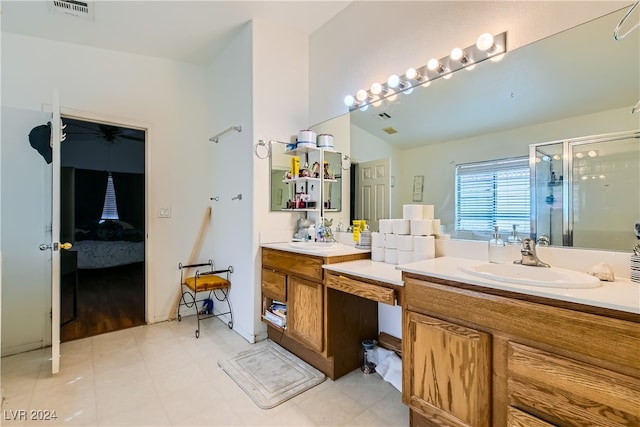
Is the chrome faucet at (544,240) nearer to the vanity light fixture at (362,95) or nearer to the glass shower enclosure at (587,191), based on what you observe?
the glass shower enclosure at (587,191)

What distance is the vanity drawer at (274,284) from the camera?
2.30 metres

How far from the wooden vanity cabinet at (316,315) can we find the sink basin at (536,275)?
2.96 feet

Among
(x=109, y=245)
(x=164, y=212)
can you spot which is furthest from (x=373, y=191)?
(x=109, y=245)

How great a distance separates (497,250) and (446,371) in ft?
2.30

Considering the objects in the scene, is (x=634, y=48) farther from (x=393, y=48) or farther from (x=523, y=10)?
(x=393, y=48)

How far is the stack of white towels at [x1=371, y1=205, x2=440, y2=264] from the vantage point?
1820 millimetres

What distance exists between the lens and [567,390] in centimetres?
98

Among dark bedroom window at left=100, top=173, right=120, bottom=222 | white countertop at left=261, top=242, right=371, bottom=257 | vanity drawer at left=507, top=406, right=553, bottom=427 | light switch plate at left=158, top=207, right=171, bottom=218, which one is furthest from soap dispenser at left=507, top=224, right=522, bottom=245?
dark bedroom window at left=100, top=173, right=120, bottom=222

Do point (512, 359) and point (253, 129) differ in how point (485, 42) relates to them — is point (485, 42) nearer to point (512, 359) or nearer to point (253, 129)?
point (512, 359)

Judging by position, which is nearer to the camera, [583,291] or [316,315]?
[583,291]

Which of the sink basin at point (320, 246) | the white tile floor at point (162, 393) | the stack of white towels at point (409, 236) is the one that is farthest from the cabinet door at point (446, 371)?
the sink basin at point (320, 246)

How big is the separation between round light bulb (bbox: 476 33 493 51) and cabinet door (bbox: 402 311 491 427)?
4.97ft

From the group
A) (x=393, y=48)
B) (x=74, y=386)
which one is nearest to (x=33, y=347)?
(x=74, y=386)

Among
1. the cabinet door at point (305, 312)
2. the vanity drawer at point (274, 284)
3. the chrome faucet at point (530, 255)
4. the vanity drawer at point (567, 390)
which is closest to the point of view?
Result: the vanity drawer at point (567, 390)
